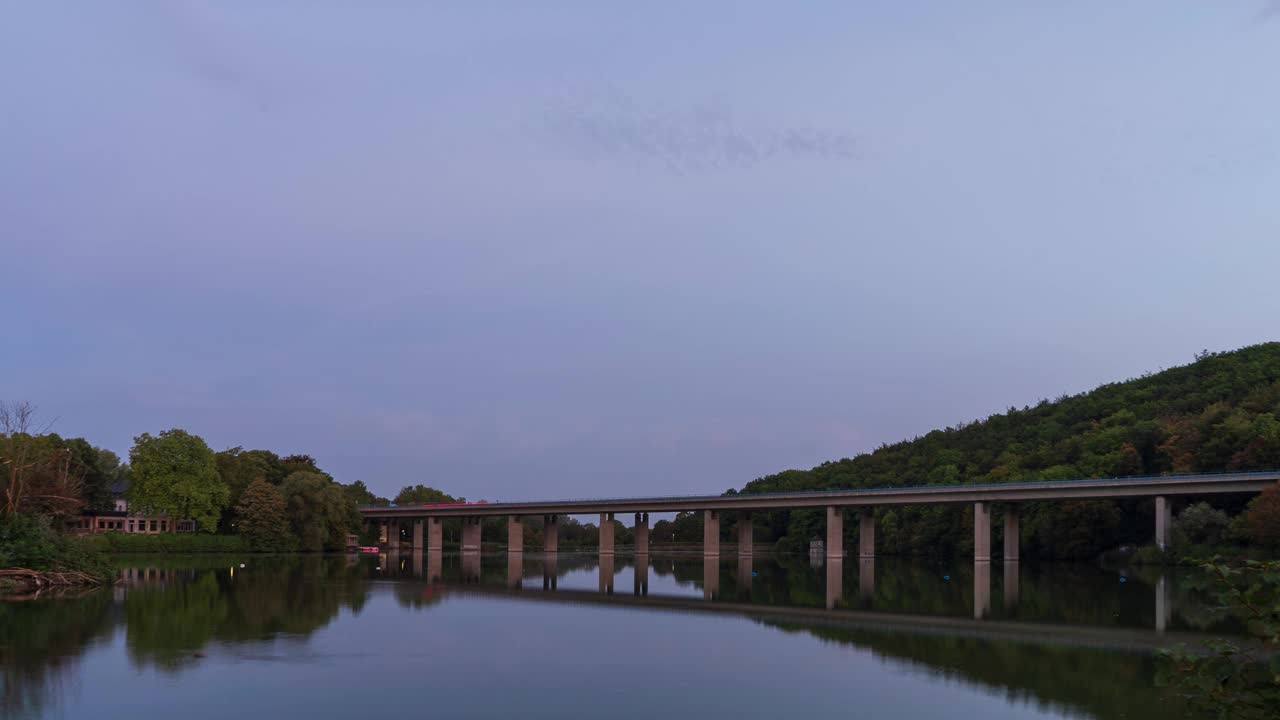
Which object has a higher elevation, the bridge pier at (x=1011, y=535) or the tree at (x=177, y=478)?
the tree at (x=177, y=478)

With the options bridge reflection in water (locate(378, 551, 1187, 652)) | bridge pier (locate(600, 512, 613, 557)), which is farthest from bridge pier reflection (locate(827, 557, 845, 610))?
bridge pier (locate(600, 512, 613, 557))

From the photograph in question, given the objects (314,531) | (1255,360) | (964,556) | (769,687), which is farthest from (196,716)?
(1255,360)

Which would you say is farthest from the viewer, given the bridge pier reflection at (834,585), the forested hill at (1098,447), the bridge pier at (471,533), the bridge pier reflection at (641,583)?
the bridge pier at (471,533)

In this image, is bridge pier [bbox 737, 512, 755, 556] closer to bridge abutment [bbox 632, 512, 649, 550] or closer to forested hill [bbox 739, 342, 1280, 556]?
bridge abutment [bbox 632, 512, 649, 550]

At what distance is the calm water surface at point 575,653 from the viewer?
830 inches

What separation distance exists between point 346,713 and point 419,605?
85.2 feet

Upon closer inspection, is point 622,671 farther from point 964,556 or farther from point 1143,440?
point 964,556

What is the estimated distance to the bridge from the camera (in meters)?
89.0

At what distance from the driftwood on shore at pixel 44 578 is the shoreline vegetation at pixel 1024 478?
2624 millimetres

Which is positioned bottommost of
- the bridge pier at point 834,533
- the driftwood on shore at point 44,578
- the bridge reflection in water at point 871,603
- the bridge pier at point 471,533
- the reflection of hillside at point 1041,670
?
the bridge pier at point 471,533

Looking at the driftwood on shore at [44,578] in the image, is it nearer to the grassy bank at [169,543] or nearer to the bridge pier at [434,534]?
the grassy bank at [169,543]

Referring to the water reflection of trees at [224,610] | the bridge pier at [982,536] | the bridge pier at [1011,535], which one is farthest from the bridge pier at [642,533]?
the water reflection of trees at [224,610]

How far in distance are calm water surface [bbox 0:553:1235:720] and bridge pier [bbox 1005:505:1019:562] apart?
177 feet

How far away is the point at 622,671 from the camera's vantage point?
1035 inches
